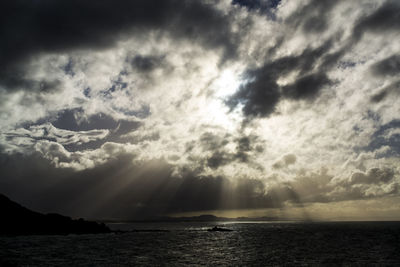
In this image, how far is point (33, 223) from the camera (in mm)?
143625

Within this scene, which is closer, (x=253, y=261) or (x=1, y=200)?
(x=253, y=261)

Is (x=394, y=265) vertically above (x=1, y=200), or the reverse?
(x=1, y=200)

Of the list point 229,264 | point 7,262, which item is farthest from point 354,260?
point 7,262

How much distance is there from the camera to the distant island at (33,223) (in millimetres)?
135500

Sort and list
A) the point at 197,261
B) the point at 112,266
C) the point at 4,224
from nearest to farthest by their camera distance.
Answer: the point at 112,266
the point at 197,261
the point at 4,224

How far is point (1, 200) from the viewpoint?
152 metres

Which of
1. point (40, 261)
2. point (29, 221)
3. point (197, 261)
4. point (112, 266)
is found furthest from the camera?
point (29, 221)

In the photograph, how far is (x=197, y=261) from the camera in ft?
177

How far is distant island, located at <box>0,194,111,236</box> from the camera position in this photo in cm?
13550

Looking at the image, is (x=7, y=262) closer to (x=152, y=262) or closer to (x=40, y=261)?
(x=40, y=261)

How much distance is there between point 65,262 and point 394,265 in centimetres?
6099

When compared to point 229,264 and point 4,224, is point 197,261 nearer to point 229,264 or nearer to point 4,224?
point 229,264

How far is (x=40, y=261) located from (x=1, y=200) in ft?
431

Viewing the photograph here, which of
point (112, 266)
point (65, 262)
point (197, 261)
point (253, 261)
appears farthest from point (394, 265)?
point (65, 262)
